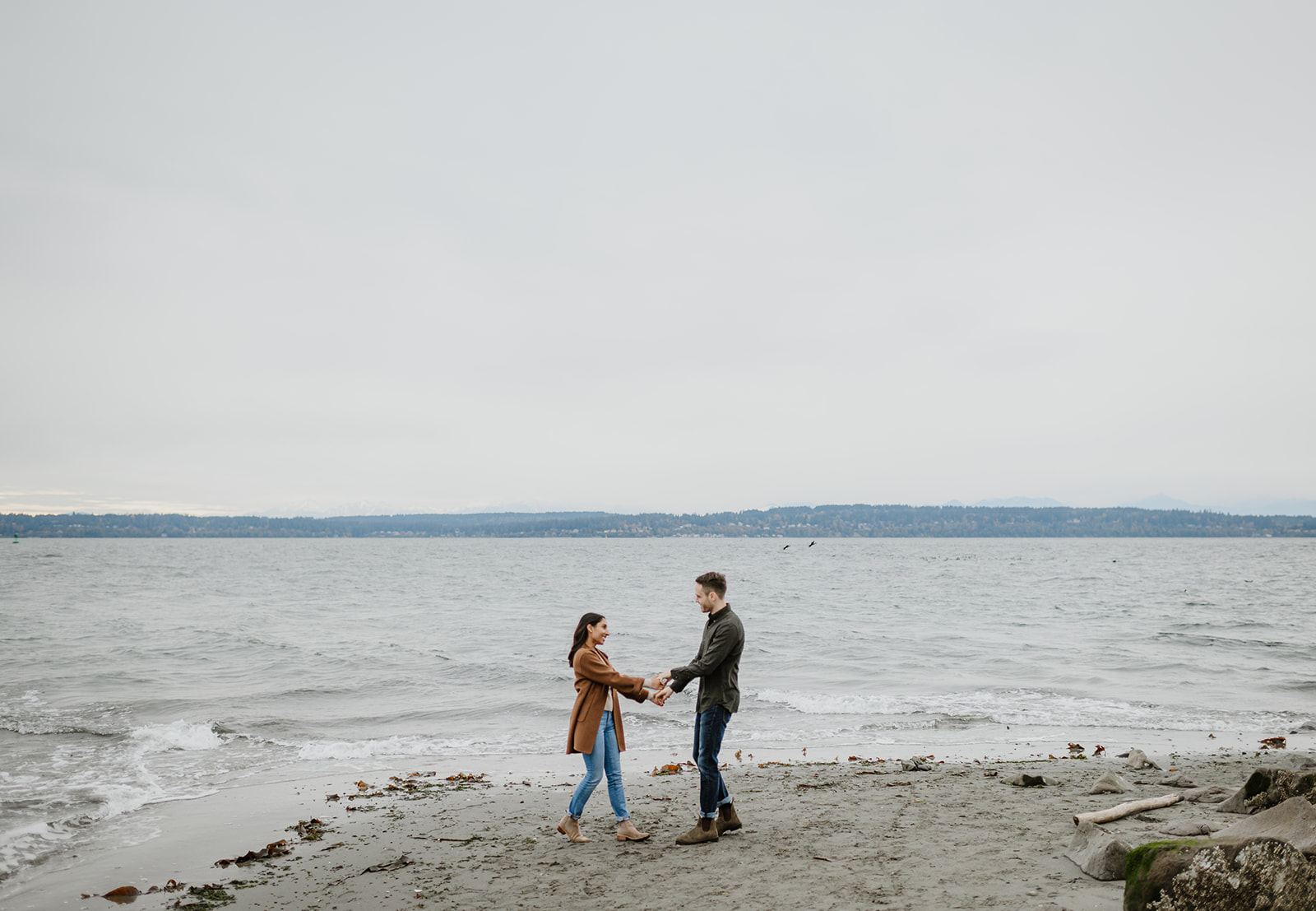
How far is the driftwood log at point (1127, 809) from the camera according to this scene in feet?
22.7

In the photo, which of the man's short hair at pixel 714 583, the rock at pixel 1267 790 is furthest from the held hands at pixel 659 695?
the rock at pixel 1267 790

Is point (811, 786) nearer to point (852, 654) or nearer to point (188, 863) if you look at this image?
point (188, 863)

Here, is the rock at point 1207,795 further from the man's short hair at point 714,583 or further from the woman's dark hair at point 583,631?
the woman's dark hair at point 583,631

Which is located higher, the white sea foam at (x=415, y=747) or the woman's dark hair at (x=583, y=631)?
the woman's dark hair at (x=583, y=631)

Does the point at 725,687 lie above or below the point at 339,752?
above

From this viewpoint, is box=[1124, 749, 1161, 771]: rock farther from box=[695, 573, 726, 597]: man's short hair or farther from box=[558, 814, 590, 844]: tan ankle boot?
box=[558, 814, 590, 844]: tan ankle boot

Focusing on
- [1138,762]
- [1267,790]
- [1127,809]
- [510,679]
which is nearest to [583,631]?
[1127,809]

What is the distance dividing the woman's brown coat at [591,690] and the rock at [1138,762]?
684 cm

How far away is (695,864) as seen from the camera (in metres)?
6.51

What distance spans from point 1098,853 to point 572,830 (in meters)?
4.25

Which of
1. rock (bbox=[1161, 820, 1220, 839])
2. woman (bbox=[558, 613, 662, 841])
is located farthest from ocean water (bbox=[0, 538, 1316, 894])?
rock (bbox=[1161, 820, 1220, 839])

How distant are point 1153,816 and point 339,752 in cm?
1058

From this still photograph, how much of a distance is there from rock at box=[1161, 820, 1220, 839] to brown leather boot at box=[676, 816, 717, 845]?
143 inches

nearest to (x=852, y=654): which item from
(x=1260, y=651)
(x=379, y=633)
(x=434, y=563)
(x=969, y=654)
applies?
(x=969, y=654)
